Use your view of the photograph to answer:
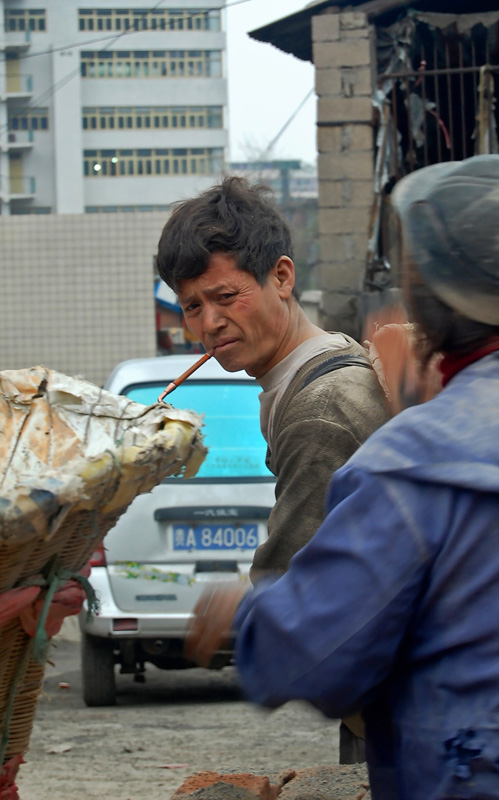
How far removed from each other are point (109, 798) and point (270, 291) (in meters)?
2.35

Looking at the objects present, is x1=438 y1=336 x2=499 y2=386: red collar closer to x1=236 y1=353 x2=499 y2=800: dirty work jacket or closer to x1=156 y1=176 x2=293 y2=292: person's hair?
x1=236 y1=353 x2=499 y2=800: dirty work jacket

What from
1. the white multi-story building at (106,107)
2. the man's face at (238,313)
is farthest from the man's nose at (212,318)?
the white multi-story building at (106,107)

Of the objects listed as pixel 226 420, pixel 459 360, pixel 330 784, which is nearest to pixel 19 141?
pixel 226 420

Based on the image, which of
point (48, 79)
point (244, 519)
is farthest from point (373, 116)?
point (48, 79)

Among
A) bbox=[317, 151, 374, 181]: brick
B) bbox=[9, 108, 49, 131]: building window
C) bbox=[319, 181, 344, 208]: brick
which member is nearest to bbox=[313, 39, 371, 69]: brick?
bbox=[317, 151, 374, 181]: brick

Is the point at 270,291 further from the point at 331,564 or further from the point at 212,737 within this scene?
the point at 212,737

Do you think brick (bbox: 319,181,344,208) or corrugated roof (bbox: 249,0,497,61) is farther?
brick (bbox: 319,181,344,208)

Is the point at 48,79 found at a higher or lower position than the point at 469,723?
higher

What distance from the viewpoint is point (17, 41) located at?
43.5 metres

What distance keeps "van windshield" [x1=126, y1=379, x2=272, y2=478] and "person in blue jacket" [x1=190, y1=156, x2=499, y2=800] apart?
3.82m

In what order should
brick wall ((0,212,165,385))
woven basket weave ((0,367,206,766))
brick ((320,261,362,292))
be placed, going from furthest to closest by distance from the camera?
brick wall ((0,212,165,385)) < brick ((320,261,362,292)) < woven basket weave ((0,367,206,766))

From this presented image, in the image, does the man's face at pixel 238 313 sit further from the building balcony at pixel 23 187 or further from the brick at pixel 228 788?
the building balcony at pixel 23 187

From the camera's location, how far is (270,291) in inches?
82.7

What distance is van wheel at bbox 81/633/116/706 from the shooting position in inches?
199
